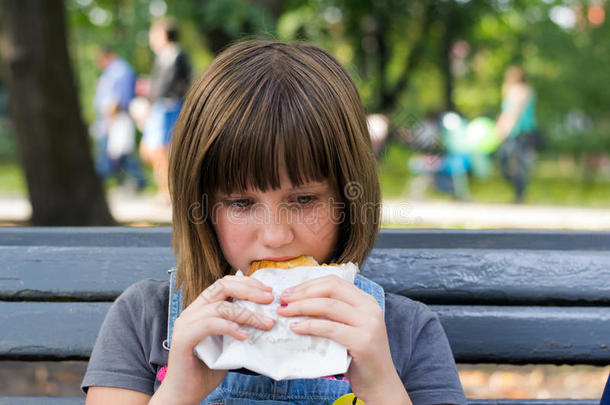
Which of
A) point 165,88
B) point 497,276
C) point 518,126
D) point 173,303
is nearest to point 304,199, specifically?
→ point 173,303

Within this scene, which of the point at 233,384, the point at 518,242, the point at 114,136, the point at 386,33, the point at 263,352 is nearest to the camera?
the point at 263,352

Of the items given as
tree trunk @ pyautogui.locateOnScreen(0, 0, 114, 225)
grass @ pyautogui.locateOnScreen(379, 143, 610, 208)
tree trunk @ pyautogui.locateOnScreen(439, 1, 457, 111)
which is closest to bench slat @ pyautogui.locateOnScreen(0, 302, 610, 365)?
tree trunk @ pyautogui.locateOnScreen(0, 0, 114, 225)

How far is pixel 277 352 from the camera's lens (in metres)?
1.18

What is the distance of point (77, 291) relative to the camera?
63.0 inches

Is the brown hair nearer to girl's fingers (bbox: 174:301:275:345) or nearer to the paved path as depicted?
girl's fingers (bbox: 174:301:275:345)

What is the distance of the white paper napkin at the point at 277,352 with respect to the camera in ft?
3.84

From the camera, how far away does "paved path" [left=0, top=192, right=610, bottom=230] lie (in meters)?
6.77

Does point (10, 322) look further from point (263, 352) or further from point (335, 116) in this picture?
point (335, 116)

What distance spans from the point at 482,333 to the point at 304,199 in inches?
21.6

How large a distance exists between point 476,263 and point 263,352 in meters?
0.65

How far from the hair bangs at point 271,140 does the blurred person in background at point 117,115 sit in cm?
665

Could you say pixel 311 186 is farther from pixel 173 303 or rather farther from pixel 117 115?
pixel 117 115

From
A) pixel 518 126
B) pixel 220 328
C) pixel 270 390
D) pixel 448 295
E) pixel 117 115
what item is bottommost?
pixel 518 126

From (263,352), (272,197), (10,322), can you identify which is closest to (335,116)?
(272,197)
